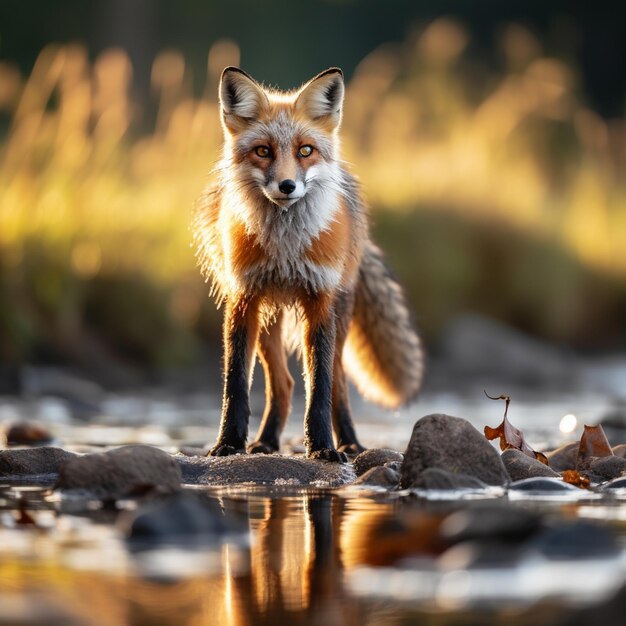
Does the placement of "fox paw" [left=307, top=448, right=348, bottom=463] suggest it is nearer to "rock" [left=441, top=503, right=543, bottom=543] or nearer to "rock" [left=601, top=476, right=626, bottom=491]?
"rock" [left=601, top=476, right=626, bottom=491]

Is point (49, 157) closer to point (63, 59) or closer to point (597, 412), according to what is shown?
point (63, 59)

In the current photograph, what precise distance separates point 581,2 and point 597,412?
13373 millimetres

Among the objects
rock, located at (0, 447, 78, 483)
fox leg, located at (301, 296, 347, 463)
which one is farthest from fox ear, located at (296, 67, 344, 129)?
rock, located at (0, 447, 78, 483)

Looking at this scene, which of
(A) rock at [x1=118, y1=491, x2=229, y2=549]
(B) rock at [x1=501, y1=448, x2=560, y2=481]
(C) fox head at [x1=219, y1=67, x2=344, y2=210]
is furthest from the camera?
(C) fox head at [x1=219, y1=67, x2=344, y2=210]

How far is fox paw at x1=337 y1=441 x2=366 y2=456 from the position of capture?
19.9ft

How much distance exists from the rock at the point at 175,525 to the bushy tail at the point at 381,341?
319cm

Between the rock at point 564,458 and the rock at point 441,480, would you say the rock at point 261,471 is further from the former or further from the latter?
the rock at point 564,458

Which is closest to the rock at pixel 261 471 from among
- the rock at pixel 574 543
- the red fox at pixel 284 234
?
the red fox at pixel 284 234

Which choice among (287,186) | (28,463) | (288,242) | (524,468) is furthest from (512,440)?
(28,463)

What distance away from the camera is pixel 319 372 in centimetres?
556

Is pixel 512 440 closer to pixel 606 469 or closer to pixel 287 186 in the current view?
pixel 606 469

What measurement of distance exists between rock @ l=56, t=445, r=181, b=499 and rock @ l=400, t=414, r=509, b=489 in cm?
89

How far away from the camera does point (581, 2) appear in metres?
21.1

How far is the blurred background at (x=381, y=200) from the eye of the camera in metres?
11.4
